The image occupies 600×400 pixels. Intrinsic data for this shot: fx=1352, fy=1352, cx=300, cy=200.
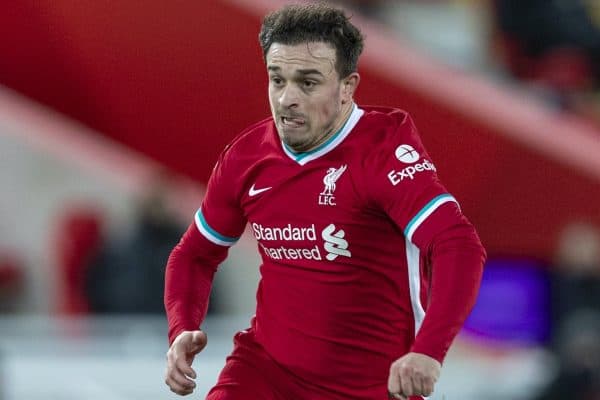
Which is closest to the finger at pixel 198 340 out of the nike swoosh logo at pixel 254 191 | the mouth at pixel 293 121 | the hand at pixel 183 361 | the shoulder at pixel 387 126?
the hand at pixel 183 361

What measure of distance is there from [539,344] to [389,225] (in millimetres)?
5606

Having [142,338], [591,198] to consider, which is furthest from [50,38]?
[591,198]

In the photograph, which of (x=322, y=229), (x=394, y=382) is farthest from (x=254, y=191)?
(x=394, y=382)

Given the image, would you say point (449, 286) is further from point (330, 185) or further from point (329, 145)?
point (329, 145)

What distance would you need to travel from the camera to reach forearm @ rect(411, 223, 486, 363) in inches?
151

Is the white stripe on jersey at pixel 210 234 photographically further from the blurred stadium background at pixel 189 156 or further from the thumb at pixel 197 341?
the blurred stadium background at pixel 189 156

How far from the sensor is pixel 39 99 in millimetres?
10727

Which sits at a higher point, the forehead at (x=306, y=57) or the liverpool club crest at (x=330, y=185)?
the forehead at (x=306, y=57)

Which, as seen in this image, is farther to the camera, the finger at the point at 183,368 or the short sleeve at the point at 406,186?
the finger at the point at 183,368

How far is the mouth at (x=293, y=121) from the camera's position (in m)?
4.20

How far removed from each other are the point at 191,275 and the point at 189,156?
19.4 ft

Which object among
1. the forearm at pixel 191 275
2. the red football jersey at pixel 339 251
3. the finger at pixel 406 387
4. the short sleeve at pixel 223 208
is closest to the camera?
the finger at pixel 406 387

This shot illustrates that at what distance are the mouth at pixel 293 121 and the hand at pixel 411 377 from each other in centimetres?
86

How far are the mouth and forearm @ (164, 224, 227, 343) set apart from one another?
0.61 meters
